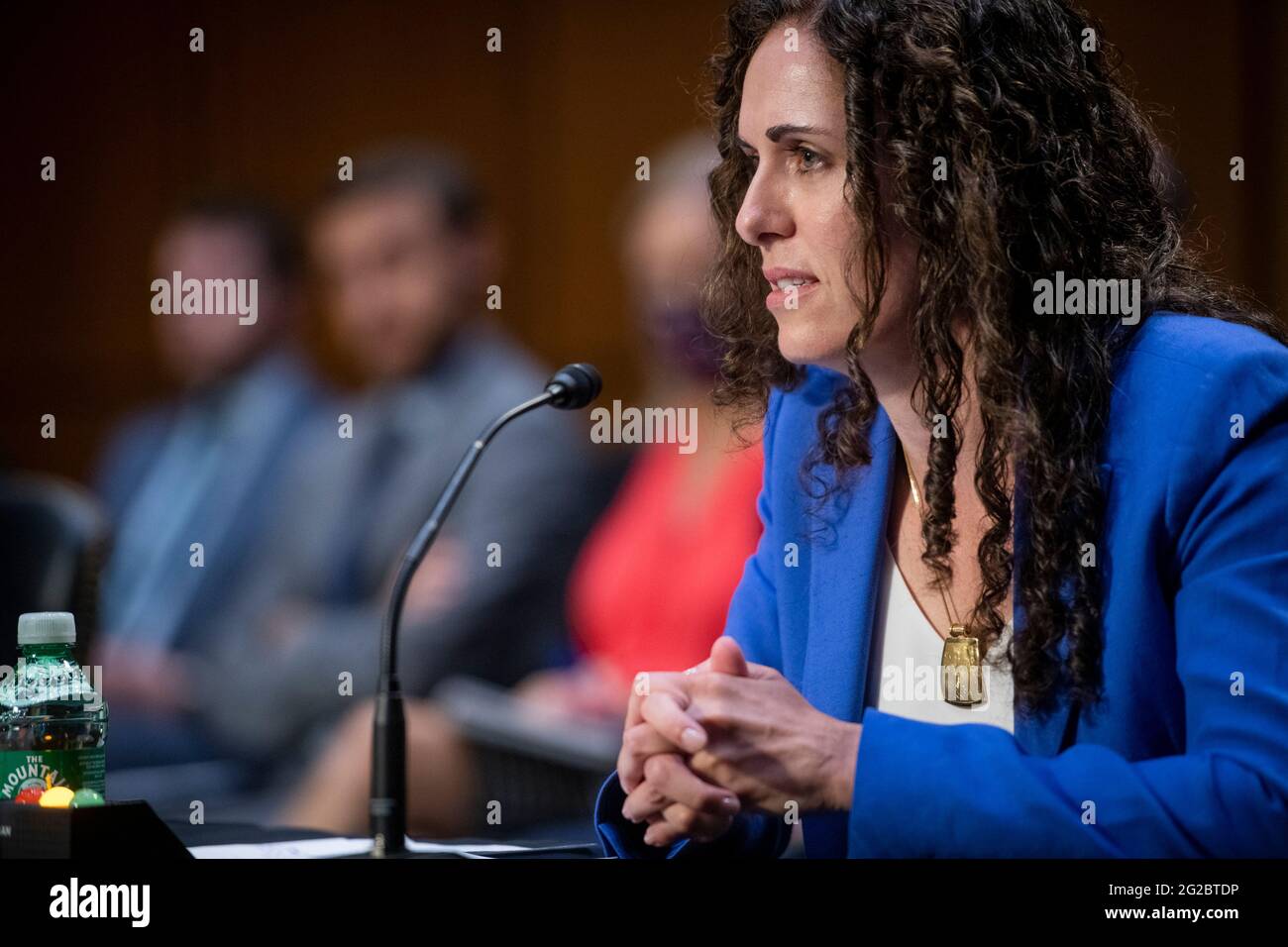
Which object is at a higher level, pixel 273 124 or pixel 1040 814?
pixel 273 124

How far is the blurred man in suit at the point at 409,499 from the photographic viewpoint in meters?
3.09

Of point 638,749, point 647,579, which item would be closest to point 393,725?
point 638,749

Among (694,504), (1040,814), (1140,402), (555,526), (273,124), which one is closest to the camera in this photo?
(1040,814)

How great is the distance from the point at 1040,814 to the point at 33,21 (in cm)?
388

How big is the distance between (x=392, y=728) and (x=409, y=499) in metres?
1.96

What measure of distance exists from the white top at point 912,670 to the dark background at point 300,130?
2.29 metres

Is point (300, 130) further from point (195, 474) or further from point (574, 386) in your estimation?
point (574, 386)

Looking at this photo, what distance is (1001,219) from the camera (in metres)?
1.52

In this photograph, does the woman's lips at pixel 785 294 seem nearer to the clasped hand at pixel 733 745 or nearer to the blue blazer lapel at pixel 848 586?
the blue blazer lapel at pixel 848 586

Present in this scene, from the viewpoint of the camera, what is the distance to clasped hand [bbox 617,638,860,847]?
1340mm

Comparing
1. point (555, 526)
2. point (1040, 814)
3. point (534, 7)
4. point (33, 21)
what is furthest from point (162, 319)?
point (1040, 814)

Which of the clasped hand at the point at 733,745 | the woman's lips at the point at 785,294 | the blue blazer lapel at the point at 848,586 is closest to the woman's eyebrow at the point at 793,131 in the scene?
the woman's lips at the point at 785,294

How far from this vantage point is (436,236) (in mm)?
3518
